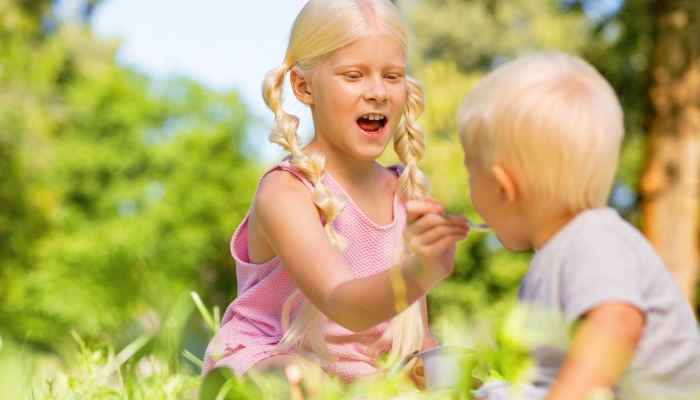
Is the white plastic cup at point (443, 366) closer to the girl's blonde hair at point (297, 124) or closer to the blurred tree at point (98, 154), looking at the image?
the girl's blonde hair at point (297, 124)

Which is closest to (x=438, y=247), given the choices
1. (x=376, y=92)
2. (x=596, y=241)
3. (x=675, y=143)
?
(x=596, y=241)

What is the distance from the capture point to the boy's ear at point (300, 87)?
86.1 inches

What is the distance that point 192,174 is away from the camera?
62.6 ft

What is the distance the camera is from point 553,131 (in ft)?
4.04

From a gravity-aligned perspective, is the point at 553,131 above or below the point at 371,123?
above

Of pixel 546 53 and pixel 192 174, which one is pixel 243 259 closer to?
pixel 546 53

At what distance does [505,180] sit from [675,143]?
758cm

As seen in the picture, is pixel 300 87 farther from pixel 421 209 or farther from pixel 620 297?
pixel 620 297

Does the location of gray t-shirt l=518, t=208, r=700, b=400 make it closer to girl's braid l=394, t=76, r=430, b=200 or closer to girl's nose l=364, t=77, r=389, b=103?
girl's nose l=364, t=77, r=389, b=103

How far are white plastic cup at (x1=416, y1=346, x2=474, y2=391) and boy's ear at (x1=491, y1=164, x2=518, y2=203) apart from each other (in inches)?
11.3

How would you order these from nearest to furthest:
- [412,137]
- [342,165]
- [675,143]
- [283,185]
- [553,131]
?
1. [553,131]
2. [283,185]
3. [342,165]
4. [412,137]
5. [675,143]

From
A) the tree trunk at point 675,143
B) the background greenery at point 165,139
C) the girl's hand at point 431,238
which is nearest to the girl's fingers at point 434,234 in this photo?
the girl's hand at point 431,238

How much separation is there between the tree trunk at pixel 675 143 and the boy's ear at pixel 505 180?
7.35m

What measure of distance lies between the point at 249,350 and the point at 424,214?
814mm
